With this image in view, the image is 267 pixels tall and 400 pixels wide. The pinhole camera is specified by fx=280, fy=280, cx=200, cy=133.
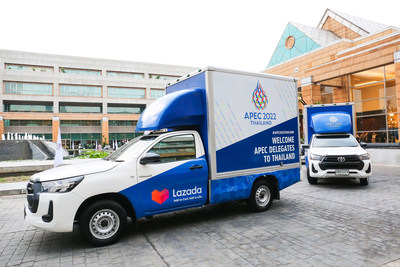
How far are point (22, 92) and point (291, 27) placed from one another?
156 ft

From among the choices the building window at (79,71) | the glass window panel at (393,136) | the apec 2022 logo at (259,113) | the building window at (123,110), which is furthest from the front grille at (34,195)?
the building window at (79,71)

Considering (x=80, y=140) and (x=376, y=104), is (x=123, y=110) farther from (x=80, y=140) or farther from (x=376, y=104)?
(x=376, y=104)

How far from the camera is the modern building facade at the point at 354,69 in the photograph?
22922 millimetres

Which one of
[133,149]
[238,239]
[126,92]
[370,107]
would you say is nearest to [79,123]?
[126,92]

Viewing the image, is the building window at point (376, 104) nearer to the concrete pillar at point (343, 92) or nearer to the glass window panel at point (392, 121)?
the glass window panel at point (392, 121)

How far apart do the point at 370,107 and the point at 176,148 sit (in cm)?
2640

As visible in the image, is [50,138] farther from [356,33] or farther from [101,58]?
[356,33]

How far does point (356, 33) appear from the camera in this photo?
115 ft

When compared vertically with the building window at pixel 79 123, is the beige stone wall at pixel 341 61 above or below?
above

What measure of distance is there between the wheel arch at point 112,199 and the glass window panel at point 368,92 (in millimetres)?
26916

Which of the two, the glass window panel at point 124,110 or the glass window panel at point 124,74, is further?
the glass window panel at point 124,74

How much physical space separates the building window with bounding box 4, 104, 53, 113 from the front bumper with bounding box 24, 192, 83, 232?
2222 inches

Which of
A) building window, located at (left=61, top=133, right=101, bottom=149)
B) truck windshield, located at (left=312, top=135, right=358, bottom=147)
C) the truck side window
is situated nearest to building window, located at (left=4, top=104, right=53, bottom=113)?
building window, located at (left=61, top=133, right=101, bottom=149)

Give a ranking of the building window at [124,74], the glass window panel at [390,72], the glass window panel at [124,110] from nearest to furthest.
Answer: the glass window panel at [390,72] → the glass window panel at [124,110] → the building window at [124,74]
